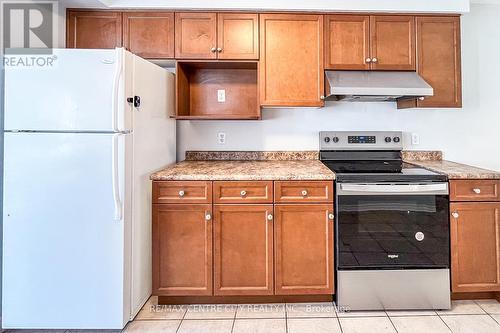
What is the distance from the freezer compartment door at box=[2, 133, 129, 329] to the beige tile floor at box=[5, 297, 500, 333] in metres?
0.24

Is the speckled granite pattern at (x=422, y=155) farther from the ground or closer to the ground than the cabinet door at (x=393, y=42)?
closer to the ground

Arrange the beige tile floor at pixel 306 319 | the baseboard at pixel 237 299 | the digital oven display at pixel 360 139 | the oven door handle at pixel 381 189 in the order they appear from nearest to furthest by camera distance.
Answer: the beige tile floor at pixel 306 319 → the oven door handle at pixel 381 189 → the baseboard at pixel 237 299 → the digital oven display at pixel 360 139

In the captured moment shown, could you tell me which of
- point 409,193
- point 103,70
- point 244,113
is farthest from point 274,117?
point 103,70

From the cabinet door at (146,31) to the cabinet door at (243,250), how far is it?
1350mm

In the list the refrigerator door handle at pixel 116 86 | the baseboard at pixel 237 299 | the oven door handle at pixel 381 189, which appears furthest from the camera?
the baseboard at pixel 237 299

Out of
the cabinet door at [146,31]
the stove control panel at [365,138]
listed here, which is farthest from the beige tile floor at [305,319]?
the cabinet door at [146,31]

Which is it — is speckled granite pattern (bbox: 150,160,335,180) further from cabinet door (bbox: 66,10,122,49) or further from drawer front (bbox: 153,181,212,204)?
cabinet door (bbox: 66,10,122,49)

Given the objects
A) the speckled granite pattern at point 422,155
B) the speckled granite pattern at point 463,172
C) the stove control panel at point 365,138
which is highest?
the stove control panel at point 365,138

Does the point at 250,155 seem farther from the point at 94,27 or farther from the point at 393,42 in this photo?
the point at 94,27

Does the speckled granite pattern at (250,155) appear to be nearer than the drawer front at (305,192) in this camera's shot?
No

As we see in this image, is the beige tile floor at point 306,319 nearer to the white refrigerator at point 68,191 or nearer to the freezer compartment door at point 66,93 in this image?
the white refrigerator at point 68,191

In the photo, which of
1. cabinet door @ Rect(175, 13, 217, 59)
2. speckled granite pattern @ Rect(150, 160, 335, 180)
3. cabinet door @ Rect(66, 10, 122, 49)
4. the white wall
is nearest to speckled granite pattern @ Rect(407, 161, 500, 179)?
the white wall

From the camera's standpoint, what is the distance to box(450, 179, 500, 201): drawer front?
2.10 metres

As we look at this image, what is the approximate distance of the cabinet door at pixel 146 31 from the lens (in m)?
2.45
